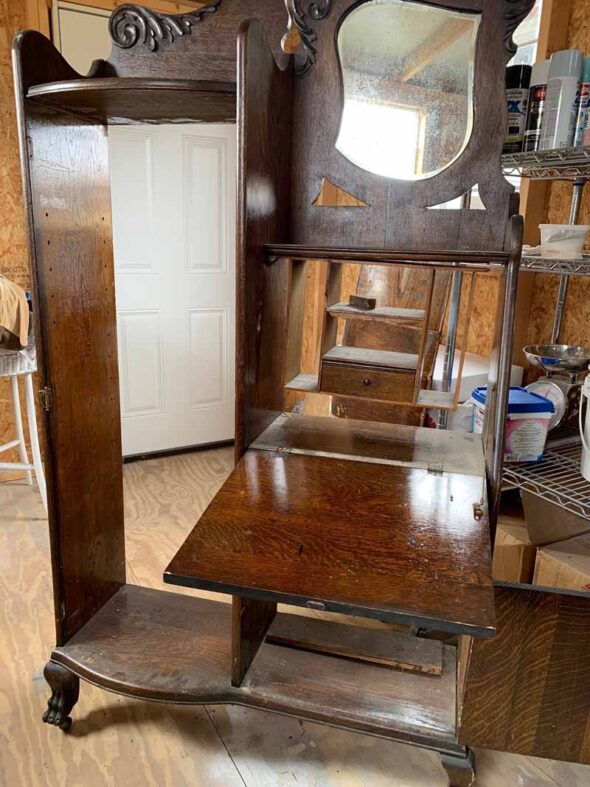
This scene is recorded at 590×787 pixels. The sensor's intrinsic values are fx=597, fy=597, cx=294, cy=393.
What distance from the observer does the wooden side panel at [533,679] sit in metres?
1.33

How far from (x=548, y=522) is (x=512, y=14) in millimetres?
1327

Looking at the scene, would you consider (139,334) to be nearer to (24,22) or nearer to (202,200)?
(202,200)

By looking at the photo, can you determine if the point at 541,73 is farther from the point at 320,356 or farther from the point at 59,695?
the point at 59,695

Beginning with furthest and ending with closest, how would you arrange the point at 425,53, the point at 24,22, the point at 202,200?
the point at 202,200
the point at 24,22
the point at 425,53

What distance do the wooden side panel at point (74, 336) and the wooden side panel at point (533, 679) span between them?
106cm

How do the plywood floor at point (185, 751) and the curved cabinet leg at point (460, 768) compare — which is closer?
the curved cabinet leg at point (460, 768)

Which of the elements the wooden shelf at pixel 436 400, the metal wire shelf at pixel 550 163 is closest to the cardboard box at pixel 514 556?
the wooden shelf at pixel 436 400

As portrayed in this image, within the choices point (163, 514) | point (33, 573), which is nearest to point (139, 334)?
point (163, 514)

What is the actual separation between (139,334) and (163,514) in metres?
0.98

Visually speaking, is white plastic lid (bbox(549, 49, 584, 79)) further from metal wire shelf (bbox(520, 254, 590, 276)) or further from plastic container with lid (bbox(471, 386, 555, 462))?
plastic container with lid (bbox(471, 386, 555, 462))

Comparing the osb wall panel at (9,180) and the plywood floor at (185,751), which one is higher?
the osb wall panel at (9,180)

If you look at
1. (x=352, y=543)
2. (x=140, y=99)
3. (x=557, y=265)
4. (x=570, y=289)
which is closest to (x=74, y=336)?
(x=140, y=99)

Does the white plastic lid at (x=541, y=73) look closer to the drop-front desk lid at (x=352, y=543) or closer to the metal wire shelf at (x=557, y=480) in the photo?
the metal wire shelf at (x=557, y=480)

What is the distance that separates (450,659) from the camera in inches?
63.0
